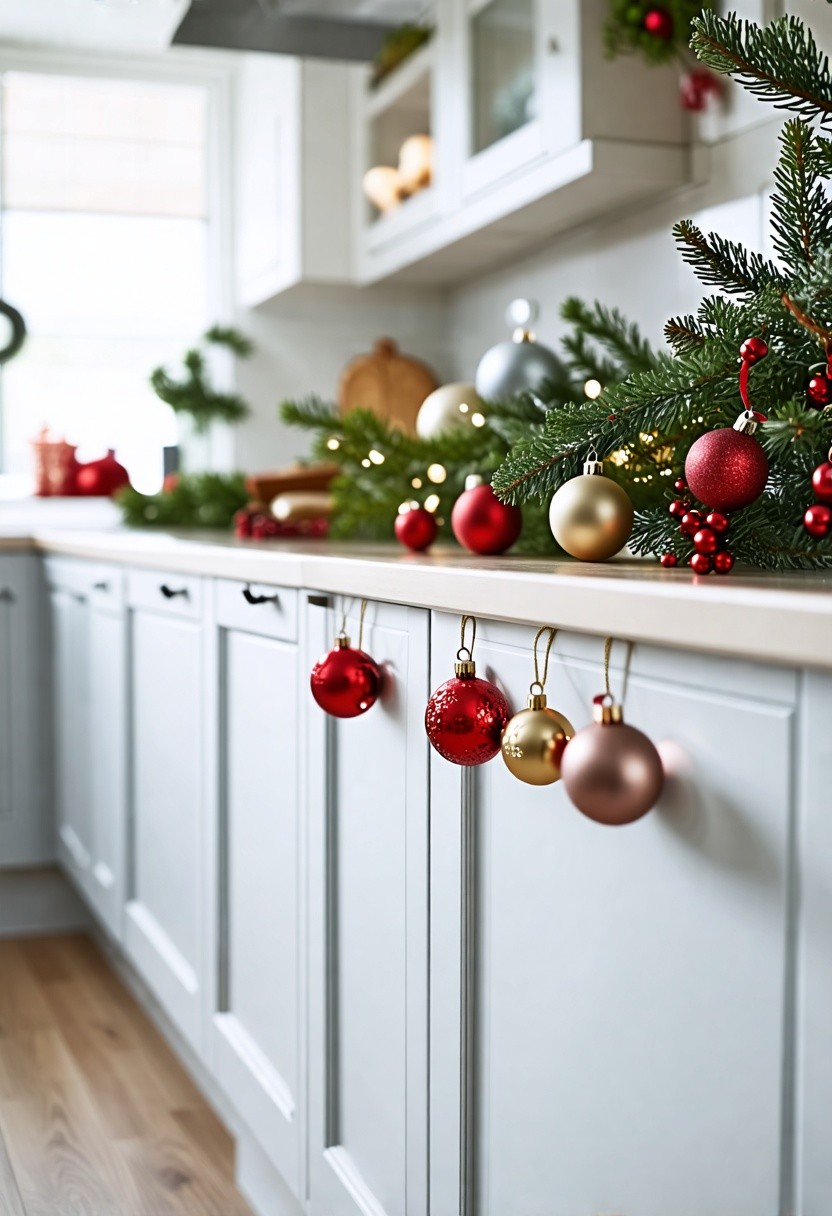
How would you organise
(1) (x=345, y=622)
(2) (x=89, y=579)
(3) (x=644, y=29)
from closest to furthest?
1. (1) (x=345, y=622)
2. (3) (x=644, y=29)
3. (2) (x=89, y=579)

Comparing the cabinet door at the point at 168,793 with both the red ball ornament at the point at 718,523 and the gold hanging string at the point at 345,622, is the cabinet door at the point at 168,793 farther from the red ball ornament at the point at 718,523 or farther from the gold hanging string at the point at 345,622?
the red ball ornament at the point at 718,523

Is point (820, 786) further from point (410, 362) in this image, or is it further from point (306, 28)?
point (410, 362)

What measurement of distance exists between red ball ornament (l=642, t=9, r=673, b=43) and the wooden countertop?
1.01 m

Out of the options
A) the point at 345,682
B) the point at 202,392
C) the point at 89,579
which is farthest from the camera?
the point at 202,392

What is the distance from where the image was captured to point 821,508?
87 cm

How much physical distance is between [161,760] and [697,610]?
152cm

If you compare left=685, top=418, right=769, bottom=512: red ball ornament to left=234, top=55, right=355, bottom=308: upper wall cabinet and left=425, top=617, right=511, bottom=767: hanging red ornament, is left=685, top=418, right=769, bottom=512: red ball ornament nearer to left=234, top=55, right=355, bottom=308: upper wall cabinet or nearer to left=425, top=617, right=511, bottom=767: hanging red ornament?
left=425, top=617, right=511, bottom=767: hanging red ornament

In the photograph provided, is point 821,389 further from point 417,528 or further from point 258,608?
point 258,608

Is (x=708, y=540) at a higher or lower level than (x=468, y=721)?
higher

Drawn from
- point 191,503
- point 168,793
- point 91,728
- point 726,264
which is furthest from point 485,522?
point 191,503

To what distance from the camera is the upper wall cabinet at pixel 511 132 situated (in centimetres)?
208

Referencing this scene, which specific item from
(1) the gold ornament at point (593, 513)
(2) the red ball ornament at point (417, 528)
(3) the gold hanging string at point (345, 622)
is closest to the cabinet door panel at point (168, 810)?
(2) the red ball ornament at point (417, 528)

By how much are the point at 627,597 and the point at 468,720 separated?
231mm

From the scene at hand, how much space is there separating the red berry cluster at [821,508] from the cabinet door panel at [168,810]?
1.17 meters
